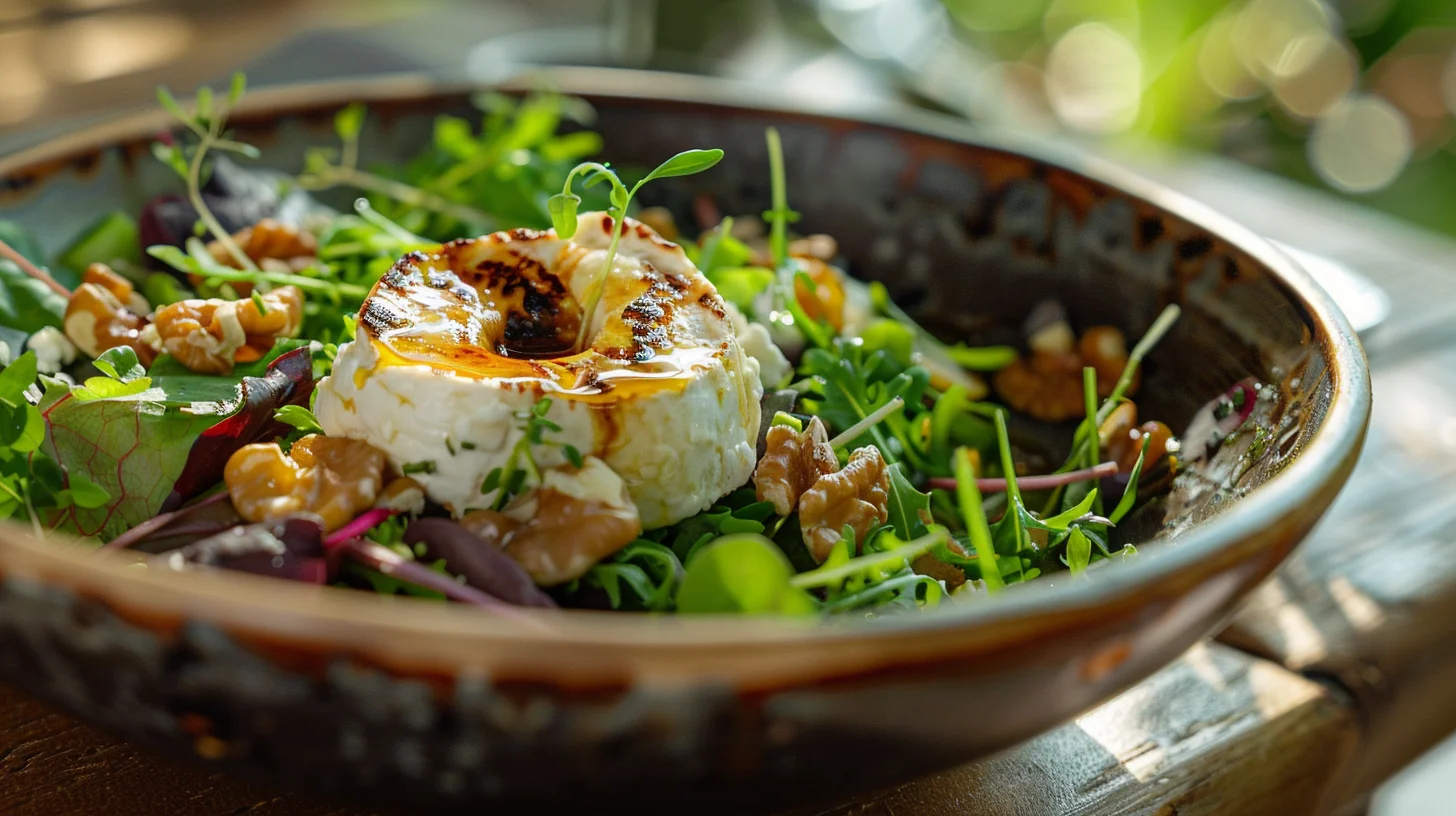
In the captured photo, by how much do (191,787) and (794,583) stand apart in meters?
0.53

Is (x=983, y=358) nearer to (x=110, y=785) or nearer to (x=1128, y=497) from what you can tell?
(x=1128, y=497)

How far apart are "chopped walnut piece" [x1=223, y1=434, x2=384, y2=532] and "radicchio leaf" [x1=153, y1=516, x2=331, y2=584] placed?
0.14 feet

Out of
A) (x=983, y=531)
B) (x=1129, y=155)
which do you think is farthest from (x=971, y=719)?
(x=1129, y=155)

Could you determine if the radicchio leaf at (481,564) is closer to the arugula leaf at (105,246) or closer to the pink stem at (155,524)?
the pink stem at (155,524)

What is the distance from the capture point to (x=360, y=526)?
82 centimetres

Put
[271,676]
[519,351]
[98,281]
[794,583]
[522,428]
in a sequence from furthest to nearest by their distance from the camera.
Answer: [98,281]
[519,351]
[522,428]
[794,583]
[271,676]

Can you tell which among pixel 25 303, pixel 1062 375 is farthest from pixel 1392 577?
pixel 25 303

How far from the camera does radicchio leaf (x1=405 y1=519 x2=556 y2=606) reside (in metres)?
0.78

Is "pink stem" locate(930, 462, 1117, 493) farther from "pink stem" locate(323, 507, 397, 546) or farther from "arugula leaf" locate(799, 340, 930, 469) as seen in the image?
"pink stem" locate(323, 507, 397, 546)

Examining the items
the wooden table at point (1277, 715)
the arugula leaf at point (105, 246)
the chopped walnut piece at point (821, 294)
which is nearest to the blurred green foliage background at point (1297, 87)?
the wooden table at point (1277, 715)

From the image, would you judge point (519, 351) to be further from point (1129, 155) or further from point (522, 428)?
point (1129, 155)

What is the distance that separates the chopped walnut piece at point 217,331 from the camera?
1.07 metres

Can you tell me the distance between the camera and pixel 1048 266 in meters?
1.47

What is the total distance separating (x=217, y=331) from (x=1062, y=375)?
0.95 meters
